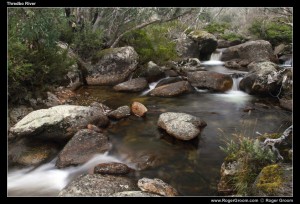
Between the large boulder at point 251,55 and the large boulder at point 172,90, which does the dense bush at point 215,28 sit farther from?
the large boulder at point 172,90

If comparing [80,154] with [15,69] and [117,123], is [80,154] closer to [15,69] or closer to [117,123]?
[117,123]

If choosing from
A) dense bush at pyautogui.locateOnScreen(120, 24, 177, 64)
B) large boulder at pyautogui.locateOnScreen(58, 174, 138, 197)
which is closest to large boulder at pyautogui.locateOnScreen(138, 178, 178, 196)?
large boulder at pyautogui.locateOnScreen(58, 174, 138, 197)

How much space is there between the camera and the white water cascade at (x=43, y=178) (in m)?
5.28

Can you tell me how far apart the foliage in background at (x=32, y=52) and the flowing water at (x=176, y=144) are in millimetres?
1969

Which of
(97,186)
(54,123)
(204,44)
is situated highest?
(204,44)

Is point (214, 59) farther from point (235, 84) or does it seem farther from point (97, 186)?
point (97, 186)

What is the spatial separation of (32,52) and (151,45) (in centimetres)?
665

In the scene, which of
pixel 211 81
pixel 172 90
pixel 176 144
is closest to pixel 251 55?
pixel 211 81

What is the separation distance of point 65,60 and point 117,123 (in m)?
3.37

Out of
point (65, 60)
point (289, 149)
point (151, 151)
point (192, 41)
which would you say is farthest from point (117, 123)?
point (192, 41)

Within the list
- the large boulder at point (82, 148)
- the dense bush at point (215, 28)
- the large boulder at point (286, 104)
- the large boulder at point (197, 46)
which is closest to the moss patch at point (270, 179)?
the large boulder at point (82, 148)

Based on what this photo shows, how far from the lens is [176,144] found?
6.64 meters

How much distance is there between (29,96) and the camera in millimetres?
8031

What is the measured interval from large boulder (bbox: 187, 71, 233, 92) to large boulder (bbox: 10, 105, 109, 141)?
17.4ft
